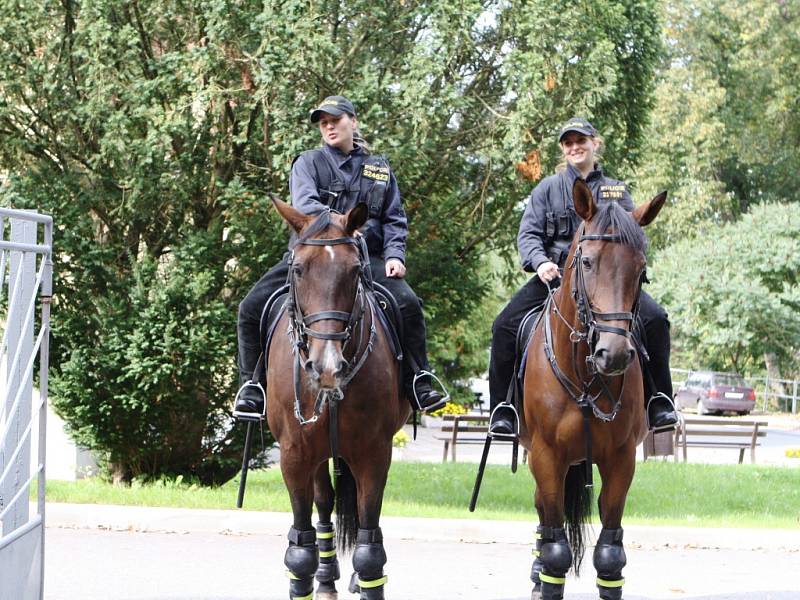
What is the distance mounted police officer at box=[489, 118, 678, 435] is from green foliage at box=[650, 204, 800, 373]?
39.2 m

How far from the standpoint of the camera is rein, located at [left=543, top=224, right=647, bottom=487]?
597 centimetres

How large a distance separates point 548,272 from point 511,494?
7.76 meters

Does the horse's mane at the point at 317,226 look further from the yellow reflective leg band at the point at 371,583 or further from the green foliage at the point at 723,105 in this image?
the green foliage at the point at 723,105

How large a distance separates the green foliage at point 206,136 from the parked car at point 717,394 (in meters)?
32.8

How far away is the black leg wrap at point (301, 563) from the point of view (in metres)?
6.68

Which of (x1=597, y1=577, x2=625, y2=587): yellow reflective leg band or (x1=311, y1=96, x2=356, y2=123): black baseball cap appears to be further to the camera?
(x1=311, y1=96, x2=356, y2=123): black baseball cap

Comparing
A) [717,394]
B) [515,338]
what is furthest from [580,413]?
[717,394]

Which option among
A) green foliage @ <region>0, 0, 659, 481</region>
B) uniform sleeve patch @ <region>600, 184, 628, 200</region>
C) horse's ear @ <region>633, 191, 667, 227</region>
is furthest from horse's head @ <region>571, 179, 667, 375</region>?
green foliage @ <region>0, 0, 659, 481</region>

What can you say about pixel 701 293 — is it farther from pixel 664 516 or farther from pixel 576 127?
pixel 576 127

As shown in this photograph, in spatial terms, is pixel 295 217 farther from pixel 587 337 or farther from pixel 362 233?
pixel 587 337

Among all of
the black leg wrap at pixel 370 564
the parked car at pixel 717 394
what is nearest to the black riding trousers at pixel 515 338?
the black leg wrap at pixel 370 564

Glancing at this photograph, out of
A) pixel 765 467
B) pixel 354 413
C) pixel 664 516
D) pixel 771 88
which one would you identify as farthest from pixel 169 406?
pixel 771 88

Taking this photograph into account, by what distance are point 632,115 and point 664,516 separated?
615cm

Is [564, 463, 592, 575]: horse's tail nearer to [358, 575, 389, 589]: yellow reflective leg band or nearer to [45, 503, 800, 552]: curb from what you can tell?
[358, 575, 389, 589]: yellow reflective leg band
